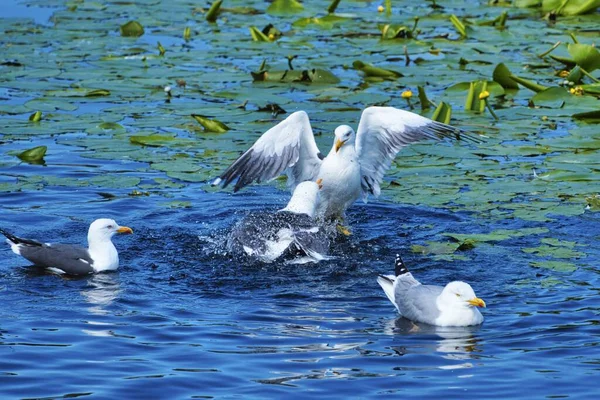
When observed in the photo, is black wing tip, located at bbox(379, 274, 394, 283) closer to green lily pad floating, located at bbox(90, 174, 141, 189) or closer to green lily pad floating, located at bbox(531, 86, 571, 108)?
green lily pad floating, located at bbox(90, 174, 141, 189)

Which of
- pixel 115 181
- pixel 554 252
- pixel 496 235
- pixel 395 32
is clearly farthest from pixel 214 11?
pixel 554 252

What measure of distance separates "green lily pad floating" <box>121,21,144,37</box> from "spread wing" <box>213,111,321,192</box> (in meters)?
6.97

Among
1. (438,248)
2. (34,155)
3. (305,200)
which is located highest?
(34,155)

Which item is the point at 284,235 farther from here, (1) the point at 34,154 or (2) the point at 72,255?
(1) the point at 34,154

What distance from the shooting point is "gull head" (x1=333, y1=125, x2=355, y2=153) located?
10102 millimetres

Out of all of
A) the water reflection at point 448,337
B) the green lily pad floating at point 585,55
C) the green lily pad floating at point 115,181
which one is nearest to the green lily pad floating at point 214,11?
the green lily pad floating at point 585,55

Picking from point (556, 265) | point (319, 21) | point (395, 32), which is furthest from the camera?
point (319, 21)

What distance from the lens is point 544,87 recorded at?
1325cm

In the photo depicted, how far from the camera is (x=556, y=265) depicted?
8594mm

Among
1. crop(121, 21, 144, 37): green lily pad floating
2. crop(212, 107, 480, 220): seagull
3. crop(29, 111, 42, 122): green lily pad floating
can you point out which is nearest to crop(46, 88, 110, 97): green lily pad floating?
crop(29, 111, 42, 122): green lily pad floating

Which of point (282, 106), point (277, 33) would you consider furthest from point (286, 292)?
point (277, 33)

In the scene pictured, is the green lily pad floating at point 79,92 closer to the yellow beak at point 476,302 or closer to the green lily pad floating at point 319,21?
the green lily pad floating at point 319,21

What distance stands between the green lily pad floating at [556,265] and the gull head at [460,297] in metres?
1.23

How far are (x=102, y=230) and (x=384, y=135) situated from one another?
10.1 ft
